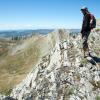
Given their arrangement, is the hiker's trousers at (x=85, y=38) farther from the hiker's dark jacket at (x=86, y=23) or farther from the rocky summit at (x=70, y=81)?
the rocky summit at (x=70, y=81)

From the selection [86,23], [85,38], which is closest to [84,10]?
[86,23]

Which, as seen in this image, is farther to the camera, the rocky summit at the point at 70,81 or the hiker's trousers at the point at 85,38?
the hiker's trousers at the point at 85,38

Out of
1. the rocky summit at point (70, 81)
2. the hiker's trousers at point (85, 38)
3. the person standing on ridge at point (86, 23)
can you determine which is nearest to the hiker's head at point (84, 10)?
the person standing on ridge at point (86, 23)

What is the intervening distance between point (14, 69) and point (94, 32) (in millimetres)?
122395

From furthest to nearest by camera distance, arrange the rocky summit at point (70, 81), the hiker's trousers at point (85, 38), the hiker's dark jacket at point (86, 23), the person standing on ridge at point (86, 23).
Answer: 1. the hiker's trousers at point (85, 38)
2. the hiker's dark jacket at point (86, 23)
3. the person standing on ridge at point (86, 23)
4. the rocky summit at point (70, 81)

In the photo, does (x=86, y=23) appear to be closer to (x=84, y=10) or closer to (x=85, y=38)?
(x=84, y=10)

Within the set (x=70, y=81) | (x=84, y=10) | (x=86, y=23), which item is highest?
(x=84, y=10)

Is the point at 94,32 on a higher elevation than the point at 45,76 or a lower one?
higher

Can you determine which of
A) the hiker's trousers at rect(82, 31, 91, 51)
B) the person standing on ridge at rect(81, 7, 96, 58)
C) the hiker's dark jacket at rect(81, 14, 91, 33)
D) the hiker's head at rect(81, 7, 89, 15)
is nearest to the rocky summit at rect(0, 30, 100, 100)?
the hiker's trousers at rect(82, 31, 91, 51)

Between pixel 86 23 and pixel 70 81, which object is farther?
pixel 86 23

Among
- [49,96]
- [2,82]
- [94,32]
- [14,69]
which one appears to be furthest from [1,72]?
[49,96]

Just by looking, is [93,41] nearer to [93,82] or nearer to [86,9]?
[86,9]

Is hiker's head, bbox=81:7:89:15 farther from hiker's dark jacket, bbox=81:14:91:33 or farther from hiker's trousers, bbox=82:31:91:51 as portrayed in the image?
hiker's trousers, bbox=82:31:91:51

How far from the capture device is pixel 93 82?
1752 centimetres
